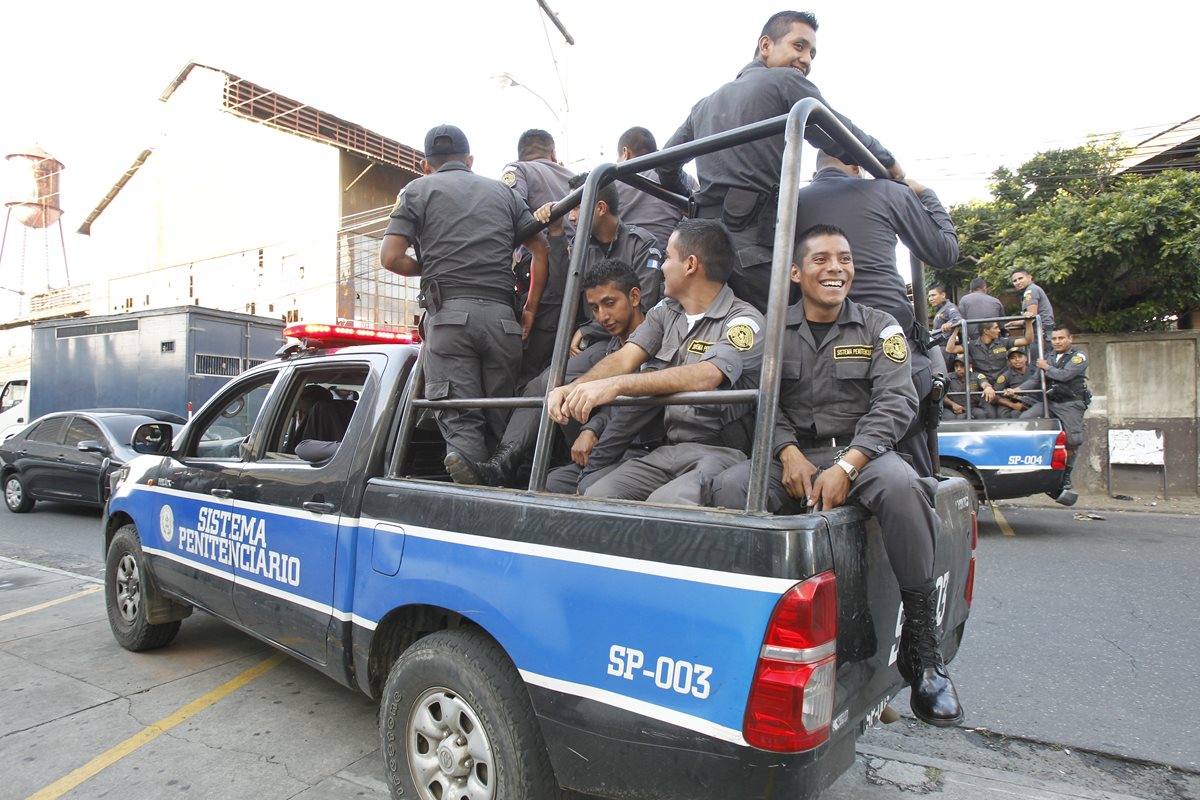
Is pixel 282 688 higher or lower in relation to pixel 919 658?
lower

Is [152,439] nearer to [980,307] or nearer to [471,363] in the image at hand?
[471,363]

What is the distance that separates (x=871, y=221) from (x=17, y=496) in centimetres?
1174

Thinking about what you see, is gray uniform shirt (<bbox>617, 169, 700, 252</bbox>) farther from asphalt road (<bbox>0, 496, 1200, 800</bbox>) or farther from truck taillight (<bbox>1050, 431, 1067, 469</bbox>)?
truck taillight (<bbox>1050, 431, 1067, 469</bbox>)

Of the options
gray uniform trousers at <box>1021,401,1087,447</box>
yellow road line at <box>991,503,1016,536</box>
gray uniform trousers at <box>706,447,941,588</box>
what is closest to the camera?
gray uniform trousers at <box>706,447,941,588</box>

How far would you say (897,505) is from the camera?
206 centimetres

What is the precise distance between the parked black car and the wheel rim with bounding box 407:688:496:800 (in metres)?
7.51

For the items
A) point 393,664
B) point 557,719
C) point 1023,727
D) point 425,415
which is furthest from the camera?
point 1023,727

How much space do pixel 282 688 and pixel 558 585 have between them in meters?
2.64

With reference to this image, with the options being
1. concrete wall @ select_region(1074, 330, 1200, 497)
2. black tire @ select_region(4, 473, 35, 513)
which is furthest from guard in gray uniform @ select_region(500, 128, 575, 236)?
concrete wall @ select_region(1074, 330, 1200, 497)

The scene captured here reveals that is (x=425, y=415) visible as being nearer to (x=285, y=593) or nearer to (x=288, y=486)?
(x=288, y=486)

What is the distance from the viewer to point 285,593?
3.05m

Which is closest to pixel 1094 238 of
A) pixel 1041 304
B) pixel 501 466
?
pixel 1041 304

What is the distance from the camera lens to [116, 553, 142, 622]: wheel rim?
4.22 m

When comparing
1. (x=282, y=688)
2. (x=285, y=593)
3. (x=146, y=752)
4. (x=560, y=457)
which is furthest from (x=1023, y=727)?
(x=146, y=752)
